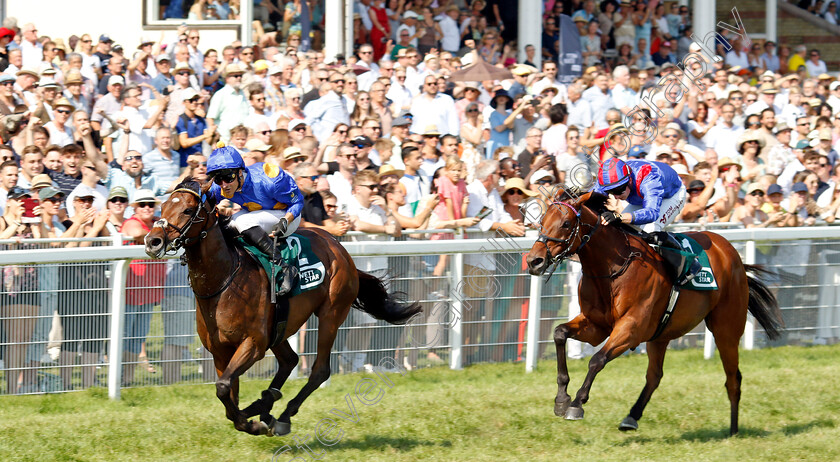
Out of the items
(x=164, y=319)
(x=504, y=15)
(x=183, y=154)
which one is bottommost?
(x=164, y=319)

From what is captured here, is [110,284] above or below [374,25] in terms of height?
below

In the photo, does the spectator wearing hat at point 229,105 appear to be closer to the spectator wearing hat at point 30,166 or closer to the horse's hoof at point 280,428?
the spectator wearing hat at point 30,166

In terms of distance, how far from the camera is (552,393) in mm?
7305

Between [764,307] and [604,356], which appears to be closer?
[604,356]

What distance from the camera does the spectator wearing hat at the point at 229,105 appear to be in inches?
392

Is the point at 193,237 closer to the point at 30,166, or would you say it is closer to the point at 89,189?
the point at 89,189

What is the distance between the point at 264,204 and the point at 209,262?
72 centimetres

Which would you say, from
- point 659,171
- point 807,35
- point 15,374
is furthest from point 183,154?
point 807,35

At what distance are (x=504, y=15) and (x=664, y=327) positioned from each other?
32.7 feet

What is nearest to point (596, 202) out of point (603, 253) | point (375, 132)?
point (603, 253)

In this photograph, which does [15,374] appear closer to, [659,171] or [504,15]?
[659,171]

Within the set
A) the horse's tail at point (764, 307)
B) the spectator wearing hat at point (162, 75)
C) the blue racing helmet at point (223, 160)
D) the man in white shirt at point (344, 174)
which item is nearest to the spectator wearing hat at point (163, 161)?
the man in white shirt at point (344, 174)

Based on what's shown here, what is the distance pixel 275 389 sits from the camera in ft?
19.4

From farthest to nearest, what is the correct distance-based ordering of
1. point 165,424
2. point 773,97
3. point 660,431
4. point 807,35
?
point 807,35
point 773,97
point 660,431
point 165,424
